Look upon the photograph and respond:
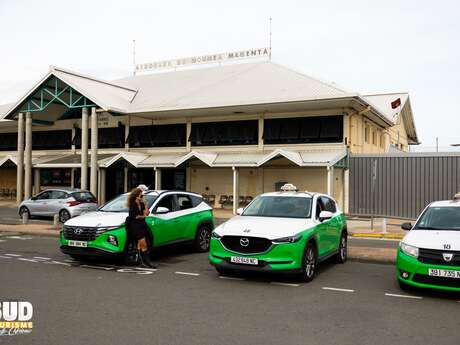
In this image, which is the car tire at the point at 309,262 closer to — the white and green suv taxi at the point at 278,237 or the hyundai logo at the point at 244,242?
the white and green suv taxi at the point at 278,237

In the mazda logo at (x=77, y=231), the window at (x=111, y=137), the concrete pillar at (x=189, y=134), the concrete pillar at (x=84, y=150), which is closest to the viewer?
the mazda logo at (x=77, y=231)

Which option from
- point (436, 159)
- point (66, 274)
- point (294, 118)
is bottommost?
point (66, 274)

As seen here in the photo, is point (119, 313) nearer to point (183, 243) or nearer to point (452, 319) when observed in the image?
point (452, 319)

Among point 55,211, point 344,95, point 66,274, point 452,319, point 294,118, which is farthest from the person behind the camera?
point 294,118

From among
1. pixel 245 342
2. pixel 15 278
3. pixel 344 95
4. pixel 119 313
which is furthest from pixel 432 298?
pixel 344 95

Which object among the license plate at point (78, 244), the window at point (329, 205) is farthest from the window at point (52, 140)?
the window at point (329, 205)

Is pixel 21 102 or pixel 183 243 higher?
pixel 21 102

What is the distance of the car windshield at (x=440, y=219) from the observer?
8344 millimetres

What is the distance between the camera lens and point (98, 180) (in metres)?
30.0

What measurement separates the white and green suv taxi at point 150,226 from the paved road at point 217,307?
0.44 m

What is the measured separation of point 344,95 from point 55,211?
13718 millimetres

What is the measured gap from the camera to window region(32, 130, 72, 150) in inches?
1355

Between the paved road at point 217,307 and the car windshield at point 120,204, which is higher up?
the car windshield at point 120,204

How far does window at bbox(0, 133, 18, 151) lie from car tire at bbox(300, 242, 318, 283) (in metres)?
33.0
